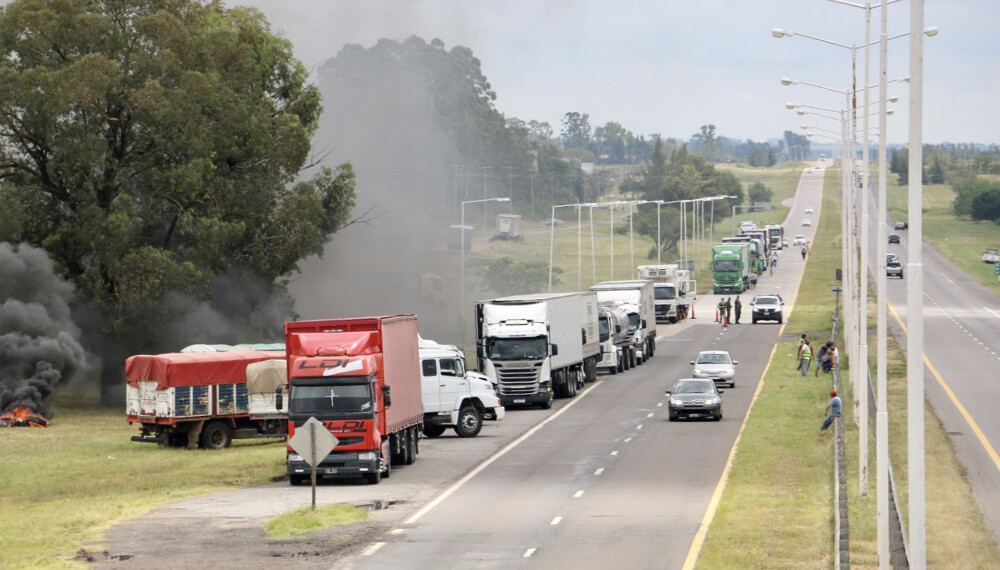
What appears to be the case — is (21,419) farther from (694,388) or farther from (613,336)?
(613,336)

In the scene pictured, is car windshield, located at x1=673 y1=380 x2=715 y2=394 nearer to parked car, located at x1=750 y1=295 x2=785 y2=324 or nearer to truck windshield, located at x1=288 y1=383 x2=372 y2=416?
truck windshield, located at x1=288 y1=383 x2=372 y2=416

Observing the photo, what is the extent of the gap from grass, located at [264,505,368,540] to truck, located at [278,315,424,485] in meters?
3.48

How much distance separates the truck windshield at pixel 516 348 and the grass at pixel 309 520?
2201cm

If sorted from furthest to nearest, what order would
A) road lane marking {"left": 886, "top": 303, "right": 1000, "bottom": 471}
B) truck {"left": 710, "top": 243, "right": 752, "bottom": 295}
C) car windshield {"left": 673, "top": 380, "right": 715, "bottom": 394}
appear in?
truck {"left": 710, "top": 243, "right": 752, "bottom": 295}, car windshield {"left": 673, "top": 380, "right": 715, "bottom": 394}, road lane marking {"left": 886, "top": 303, "right": 1000, "bottom": 471}

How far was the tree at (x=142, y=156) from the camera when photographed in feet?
181

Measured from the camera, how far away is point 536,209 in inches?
7554

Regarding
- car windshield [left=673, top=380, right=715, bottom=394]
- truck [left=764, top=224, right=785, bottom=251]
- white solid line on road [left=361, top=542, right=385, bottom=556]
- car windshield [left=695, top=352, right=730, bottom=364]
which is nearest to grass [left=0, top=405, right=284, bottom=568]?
white solid line on road [left=361, top=542, right=385, bottom=556]

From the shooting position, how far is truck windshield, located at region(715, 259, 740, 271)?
354ft

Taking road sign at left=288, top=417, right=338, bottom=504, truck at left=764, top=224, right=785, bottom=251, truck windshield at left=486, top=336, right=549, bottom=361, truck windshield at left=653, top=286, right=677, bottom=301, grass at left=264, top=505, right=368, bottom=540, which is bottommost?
grass at left=264, top=505, right=368, bottom=540

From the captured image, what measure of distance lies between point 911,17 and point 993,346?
60.7 meters

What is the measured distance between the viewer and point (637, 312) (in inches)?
2589

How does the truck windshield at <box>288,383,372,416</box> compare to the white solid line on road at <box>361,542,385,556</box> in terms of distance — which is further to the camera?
the truck windshield at <box>288,383,372,416</box>

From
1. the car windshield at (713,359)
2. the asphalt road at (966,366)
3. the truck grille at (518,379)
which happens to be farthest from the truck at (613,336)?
the asphalt road at (966,366)

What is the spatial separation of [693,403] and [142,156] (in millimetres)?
28346
